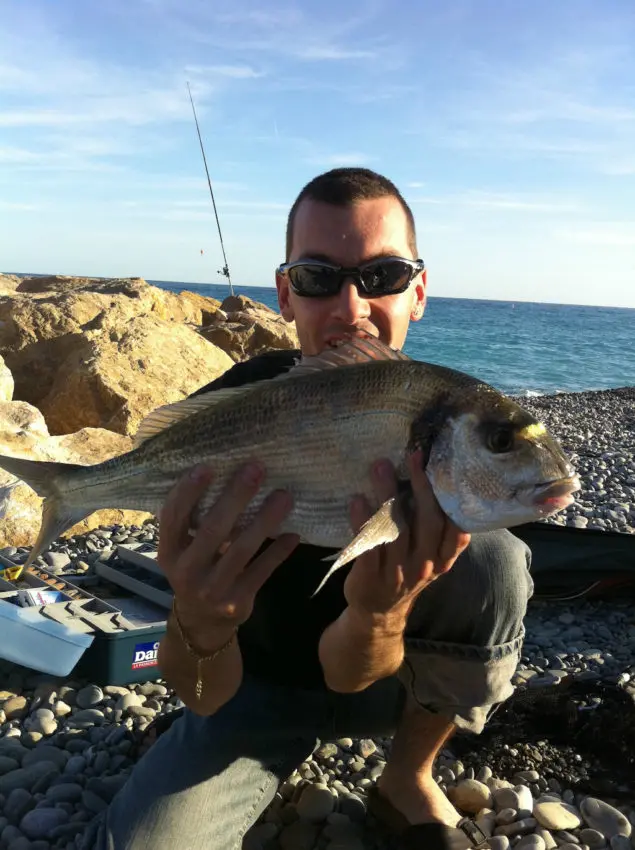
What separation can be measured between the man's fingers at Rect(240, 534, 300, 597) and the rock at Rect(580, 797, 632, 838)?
6.30 feet

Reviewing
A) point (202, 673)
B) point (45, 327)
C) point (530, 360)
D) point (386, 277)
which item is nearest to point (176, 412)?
point (202, 673)

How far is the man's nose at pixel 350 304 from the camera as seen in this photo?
3262 mm

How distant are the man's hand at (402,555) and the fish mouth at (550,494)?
0.89ft

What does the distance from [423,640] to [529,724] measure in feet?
3.80

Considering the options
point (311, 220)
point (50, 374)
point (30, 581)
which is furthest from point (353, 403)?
point (50, 374)

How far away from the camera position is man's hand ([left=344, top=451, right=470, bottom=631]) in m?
2.32

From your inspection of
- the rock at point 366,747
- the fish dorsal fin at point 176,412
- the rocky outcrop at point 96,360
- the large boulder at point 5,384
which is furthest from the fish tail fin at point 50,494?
the large boulder at point 5,384

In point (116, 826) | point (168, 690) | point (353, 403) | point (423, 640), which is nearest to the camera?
point (353, 403)

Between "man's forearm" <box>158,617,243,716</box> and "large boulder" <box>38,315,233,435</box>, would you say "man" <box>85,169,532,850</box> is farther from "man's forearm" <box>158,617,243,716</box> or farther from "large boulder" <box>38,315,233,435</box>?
"large boulder" <box>38,315,233,435</box>

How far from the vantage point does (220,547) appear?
262 cm

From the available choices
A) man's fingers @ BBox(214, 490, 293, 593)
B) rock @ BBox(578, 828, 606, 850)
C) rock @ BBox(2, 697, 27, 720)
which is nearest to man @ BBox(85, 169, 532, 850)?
man's fingers @ BBox(214, 490, 293, 593)

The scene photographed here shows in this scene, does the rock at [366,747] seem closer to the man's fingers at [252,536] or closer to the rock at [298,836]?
the rock at [298,836]

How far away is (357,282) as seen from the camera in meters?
3.28

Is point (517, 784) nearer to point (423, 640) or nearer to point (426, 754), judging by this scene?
point (426, 754)
